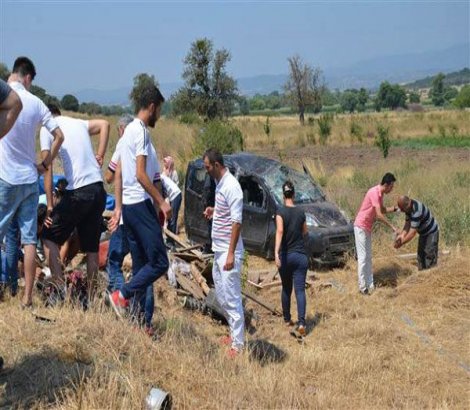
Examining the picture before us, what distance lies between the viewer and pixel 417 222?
9922 mm

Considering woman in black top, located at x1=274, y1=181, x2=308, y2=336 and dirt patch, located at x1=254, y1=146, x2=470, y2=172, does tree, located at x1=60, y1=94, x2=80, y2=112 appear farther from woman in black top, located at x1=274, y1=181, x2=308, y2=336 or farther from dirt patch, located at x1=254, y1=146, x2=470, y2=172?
woman in black top, located at x1=274, y1=181, x2=308, y2=336

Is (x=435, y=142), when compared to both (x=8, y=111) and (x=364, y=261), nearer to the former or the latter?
(x=364, y=261)

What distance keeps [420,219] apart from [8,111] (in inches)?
291

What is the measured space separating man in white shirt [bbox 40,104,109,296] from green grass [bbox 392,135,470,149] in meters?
29.7

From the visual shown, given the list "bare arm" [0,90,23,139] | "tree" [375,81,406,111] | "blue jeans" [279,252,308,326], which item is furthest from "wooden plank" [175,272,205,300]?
"tree" [375,81,406,111]

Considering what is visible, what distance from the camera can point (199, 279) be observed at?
8.60m

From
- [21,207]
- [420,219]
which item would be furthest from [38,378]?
[420,219]

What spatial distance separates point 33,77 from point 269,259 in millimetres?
6375

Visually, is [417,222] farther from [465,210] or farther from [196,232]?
[196,232]

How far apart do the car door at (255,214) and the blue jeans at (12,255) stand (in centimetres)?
555

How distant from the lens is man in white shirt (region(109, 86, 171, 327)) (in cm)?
535

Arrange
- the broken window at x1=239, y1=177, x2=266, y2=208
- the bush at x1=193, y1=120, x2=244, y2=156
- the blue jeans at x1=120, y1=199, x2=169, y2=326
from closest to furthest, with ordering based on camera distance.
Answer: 1. the blue jeans at x1=120, y1=199, x2=169, y2=326
2. the broken window at x1=239, y1=177, x2=266, y2=208
3. the bush at x1=193, y1=120, x2=244, y2=156

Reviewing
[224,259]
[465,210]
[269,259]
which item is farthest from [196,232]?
[224,259]

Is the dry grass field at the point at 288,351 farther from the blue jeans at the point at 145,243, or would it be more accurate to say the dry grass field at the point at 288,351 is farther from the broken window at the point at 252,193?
the broken window at the point at 252,193
